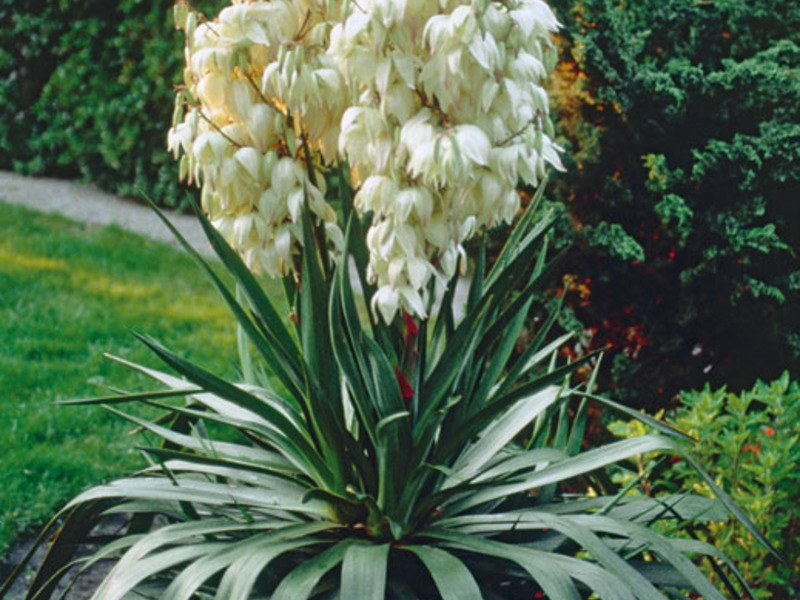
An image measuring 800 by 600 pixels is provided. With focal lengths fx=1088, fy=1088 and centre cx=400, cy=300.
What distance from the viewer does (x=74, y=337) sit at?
5.28 metres

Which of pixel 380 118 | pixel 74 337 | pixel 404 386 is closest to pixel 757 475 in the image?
pixel 404 386

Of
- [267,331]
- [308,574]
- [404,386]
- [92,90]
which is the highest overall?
[267,331]

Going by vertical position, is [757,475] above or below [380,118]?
below

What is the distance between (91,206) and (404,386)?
6.05 metres

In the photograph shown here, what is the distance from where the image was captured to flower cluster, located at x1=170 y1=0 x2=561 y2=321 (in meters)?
2.00

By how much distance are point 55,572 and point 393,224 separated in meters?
1.15

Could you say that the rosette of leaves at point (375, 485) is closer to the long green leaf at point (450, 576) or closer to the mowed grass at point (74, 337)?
the long green leaf at point (450, 576)

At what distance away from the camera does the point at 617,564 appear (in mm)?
2094

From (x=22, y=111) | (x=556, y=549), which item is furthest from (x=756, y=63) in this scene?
(x=22, y=111)

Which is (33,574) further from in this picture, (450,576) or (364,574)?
(450,576)

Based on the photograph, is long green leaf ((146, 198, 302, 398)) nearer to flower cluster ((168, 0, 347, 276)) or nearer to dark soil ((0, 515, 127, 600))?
flower cluster ((168, 0, 347, 276))

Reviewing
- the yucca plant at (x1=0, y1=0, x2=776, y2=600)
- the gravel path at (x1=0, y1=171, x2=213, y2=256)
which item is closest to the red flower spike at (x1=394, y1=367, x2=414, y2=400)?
the yucca plant at (x1=0, y1=0, x2=776, y2=600)

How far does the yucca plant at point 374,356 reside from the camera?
2.04 metres

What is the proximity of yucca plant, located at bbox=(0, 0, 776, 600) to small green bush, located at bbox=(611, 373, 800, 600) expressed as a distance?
0.47 m
